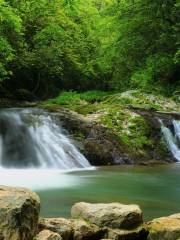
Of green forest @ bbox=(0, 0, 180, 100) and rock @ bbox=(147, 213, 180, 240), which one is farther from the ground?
green forest @ bbox=(0, 0, 180, 100)

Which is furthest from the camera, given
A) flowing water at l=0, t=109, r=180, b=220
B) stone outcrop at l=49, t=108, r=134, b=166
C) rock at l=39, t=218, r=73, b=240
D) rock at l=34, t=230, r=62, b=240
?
stone outcrop at l=49, t=108, r=134, b=166

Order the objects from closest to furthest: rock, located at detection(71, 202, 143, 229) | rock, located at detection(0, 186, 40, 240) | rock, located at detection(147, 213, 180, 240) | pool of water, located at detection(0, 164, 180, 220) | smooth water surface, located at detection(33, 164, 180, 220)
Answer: rock, located at detection(0, 186, 40, 240) → rock, located at detection(147, 213, 180, 240) → rock, located at detection(71, 202, 143, 229) → smooth water surface, located at detection(33, 164, 180, 220) → pool of water, located at detection(0, 164, 180, 220)

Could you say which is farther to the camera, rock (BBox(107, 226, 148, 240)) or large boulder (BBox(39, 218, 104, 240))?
rock (BBox(107, 226, 148, 240))

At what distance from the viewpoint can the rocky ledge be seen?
5344 mm

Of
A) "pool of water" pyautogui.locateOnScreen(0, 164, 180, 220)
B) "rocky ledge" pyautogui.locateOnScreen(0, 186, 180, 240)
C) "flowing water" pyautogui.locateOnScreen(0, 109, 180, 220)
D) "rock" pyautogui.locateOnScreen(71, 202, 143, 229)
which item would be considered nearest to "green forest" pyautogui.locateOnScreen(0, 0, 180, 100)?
"flowing water" pyautogui.locateOnScreen(0, 109, 180, 220)

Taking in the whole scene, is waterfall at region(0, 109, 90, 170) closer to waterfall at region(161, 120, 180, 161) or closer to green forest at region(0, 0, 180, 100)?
waterfall at region(161, 120, 180, 161)

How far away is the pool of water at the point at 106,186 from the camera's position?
8.82 m

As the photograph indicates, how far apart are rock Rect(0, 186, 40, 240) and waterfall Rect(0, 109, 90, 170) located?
869 centimetres

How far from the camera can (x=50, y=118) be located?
56.3ft

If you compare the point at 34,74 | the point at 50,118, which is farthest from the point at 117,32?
the point at 50,118

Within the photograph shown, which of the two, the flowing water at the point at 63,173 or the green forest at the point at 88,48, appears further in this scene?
the green forest at the point at 88,48

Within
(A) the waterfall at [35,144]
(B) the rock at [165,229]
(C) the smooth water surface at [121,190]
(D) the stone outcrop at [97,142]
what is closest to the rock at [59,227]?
(B) the rock at [165,229]

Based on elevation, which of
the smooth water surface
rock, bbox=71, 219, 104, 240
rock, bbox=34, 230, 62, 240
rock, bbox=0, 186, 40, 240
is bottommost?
the smooth water surface

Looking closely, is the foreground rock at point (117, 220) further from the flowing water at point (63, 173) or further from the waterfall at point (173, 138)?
the waterfall at point (173, 138)
